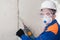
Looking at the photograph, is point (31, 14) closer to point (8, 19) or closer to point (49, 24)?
point (8, 19)

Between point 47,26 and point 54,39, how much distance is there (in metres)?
0.15

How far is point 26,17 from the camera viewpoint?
2.51 metres

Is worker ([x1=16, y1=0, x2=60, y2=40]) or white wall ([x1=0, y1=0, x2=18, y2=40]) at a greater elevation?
worker ([x1=16, y1=0, x2=60, y2=40])

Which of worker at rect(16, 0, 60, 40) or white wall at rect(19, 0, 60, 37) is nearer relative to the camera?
worker at rect(16, 0, 60, 40)

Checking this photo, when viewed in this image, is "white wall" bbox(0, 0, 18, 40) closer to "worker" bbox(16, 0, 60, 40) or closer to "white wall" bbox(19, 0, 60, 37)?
"white wall" bbox(19, 0, 60, 37)

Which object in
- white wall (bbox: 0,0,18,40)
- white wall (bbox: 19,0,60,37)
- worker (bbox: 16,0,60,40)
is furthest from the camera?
white wall (bbox: 19,0,60,37)

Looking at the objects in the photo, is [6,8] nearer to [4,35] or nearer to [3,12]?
[3,12]

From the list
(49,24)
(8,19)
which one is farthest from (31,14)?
(49,24)

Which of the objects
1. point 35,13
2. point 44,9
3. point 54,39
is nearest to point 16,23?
point 35,13

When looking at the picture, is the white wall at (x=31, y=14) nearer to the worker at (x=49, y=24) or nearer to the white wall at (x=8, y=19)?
the white wall at (x=8, y=19)

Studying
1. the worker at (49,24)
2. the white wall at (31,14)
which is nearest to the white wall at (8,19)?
the white wall at (31,14)

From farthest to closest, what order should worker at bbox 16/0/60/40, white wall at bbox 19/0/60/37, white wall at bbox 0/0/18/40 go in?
white wall at bbox 19/0/60/37, white wall at bbox 0/0/18/40, worker at bbox 16/0/60/40

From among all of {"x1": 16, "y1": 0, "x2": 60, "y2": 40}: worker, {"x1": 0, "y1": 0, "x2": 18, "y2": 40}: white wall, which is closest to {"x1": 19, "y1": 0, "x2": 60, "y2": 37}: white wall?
{"x1": 0, "y1": 0, "x2": 18, "y2": 40}: white wall

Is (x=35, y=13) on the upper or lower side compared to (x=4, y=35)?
upper
